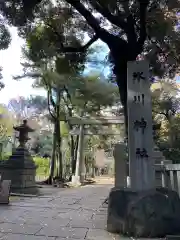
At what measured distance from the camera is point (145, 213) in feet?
14.0

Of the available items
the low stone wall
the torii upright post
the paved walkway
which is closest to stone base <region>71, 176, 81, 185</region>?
the low stone wall

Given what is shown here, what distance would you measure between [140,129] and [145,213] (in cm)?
150

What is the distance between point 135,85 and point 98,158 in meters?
25.9

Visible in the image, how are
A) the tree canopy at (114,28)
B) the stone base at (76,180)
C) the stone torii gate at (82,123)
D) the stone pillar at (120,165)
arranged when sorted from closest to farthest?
the tree canopy at (114,28) < the stone pillar at (120,165) < the stone torii gate at (82,123) < the stone base at (76,180)

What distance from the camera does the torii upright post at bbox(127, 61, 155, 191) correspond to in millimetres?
4846

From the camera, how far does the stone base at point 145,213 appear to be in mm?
4215

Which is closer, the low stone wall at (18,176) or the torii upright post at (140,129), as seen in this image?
the torii upright post at (140,129)

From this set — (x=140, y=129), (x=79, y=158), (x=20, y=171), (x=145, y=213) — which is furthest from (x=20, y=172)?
(x=79, y=158)

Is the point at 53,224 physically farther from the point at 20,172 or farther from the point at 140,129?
the point at 20,172

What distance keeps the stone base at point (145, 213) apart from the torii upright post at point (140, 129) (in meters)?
0.31

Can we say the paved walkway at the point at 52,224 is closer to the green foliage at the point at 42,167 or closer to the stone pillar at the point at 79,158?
the stone pillar at the point at 79,158

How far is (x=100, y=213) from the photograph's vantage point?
6.34 metres

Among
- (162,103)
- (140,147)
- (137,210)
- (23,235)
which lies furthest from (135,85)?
(162,103)

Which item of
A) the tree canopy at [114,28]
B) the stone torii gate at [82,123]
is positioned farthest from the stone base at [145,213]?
the stone torii gate at [82,123]
